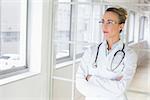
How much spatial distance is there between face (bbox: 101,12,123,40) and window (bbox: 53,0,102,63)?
0.20 meters

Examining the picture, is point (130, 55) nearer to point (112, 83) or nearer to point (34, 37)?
point (112, 83)

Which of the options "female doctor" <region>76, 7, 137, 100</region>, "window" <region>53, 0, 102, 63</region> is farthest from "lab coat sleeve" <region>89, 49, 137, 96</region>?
"window" <region>53, 0, 102, 63</region>

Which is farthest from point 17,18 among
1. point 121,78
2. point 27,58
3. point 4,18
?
point 121,78

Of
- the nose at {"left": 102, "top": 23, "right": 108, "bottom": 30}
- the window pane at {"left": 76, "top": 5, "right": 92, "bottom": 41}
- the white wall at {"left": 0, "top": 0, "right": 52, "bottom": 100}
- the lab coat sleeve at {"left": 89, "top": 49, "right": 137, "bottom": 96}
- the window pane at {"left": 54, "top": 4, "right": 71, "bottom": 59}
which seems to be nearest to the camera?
the lab coat sleeve at {"left": 89, "top": 49, "right": 137, "bottom": 96}

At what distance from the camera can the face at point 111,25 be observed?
2143 mm

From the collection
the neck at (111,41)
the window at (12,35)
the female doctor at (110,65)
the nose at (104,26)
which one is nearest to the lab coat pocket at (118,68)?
the female doctor at (110,65)

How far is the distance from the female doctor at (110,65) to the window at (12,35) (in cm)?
81

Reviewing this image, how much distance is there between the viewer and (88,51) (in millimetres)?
2303

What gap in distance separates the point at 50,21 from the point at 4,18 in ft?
1.65

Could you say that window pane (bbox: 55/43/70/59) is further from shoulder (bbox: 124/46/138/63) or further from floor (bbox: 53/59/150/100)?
shoulder (bbox: 124/46/138/63)

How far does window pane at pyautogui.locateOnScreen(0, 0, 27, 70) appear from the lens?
8.30ft

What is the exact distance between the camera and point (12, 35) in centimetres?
265

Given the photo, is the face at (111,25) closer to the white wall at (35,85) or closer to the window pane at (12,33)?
the white wall at (35,85)

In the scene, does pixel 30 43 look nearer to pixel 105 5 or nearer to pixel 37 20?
pixel 37 20
